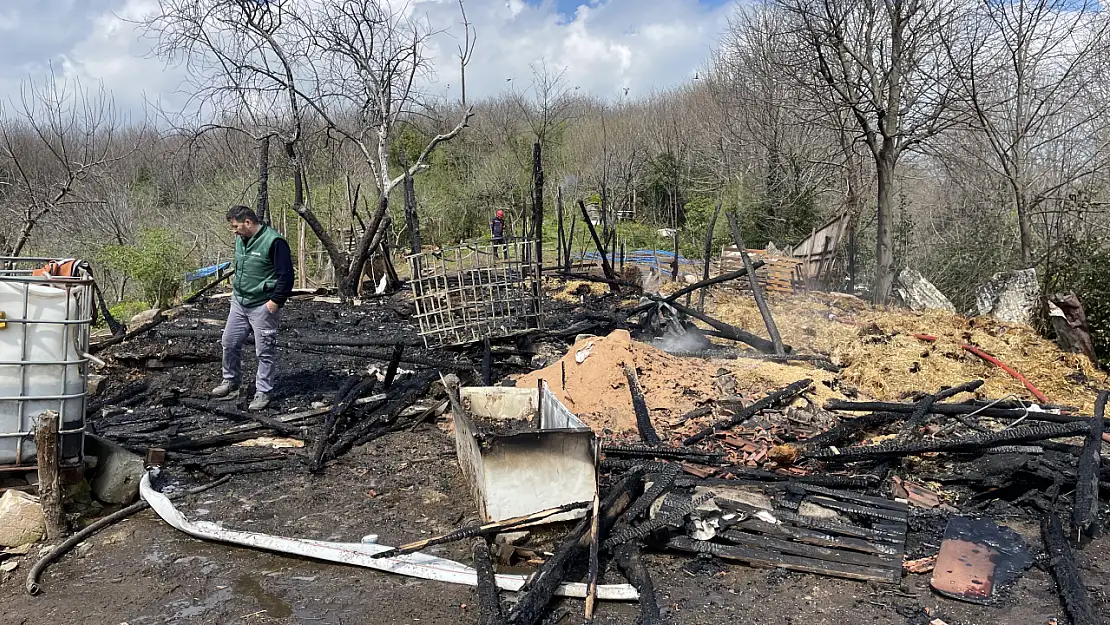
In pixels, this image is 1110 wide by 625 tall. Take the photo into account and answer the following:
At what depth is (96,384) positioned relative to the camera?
7.55 m

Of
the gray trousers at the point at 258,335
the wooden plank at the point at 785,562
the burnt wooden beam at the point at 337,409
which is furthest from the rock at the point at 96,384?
the wooden plank at the point at 785,562

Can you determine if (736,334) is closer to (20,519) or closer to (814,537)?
(814,537)

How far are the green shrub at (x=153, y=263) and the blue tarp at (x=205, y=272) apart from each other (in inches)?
54.1

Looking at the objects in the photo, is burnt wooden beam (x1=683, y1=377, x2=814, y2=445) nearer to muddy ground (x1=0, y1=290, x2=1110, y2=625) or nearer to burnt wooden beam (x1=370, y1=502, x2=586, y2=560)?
muddy ground (x1=0, y1=290, x2=1110, y2=625)

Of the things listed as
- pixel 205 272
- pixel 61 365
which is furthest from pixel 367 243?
pixel 61 365

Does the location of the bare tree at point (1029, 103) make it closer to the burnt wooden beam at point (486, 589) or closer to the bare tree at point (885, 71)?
the bare tree at point (885, 71)

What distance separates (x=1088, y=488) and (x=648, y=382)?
3.42 meters

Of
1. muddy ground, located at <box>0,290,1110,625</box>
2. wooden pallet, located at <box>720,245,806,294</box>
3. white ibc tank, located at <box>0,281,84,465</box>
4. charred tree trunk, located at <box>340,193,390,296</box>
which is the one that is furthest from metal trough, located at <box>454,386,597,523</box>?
charred tree trunk, located at <box>340,193,390,296</box>

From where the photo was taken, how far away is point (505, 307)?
33.6 feet

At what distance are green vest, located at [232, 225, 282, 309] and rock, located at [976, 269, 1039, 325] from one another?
32.2 ft

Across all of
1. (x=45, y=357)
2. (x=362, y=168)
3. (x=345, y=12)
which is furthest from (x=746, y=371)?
(x=362, y=168)

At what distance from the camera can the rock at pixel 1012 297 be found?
11109 mm

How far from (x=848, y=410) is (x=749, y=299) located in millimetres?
7395

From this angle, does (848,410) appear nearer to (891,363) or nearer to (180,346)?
(891,363)
